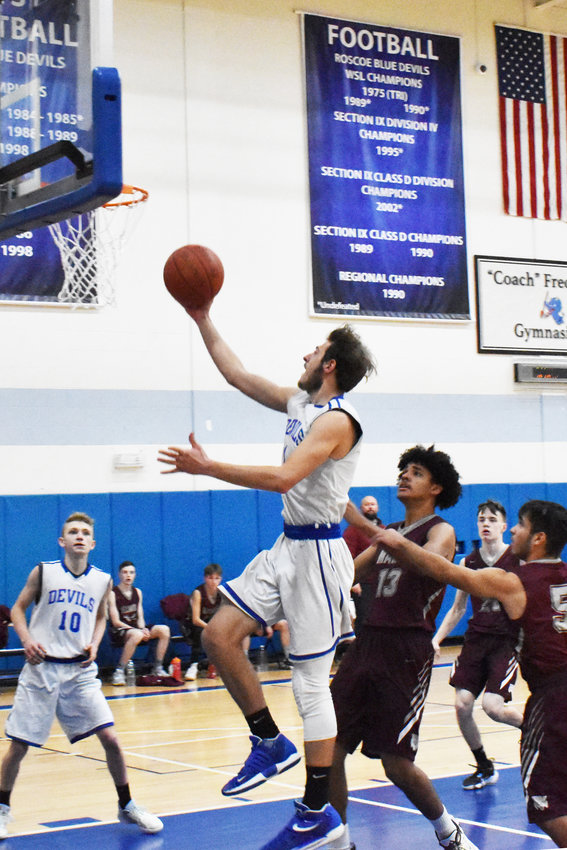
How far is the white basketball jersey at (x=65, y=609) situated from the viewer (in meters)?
6.50

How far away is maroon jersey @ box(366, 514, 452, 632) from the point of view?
5266 mm

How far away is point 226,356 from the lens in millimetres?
4984

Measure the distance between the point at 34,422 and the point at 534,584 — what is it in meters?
9.02

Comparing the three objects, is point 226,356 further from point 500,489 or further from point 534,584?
point 500,489

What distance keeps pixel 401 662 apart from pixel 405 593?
12.3 inches

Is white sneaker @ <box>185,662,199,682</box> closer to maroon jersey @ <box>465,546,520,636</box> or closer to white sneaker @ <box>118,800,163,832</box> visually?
maroon jersey @ <box>465,546,520,636</box>

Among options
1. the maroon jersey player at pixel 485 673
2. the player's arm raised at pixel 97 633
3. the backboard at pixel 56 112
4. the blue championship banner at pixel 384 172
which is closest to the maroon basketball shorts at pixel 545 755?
the maroon jersey player at pixel 485 673

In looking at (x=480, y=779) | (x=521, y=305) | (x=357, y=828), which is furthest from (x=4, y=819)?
(x=521, y=305)

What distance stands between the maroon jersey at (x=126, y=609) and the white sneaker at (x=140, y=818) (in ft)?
20.8

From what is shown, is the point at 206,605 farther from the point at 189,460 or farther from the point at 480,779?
the point at 189,460

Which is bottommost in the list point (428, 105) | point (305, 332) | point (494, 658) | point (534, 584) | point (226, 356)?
point (494, 658)

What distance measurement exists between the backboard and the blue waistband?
1571 mm

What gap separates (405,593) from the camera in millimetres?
5277

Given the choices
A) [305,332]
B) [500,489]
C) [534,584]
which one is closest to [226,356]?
[534,584]
